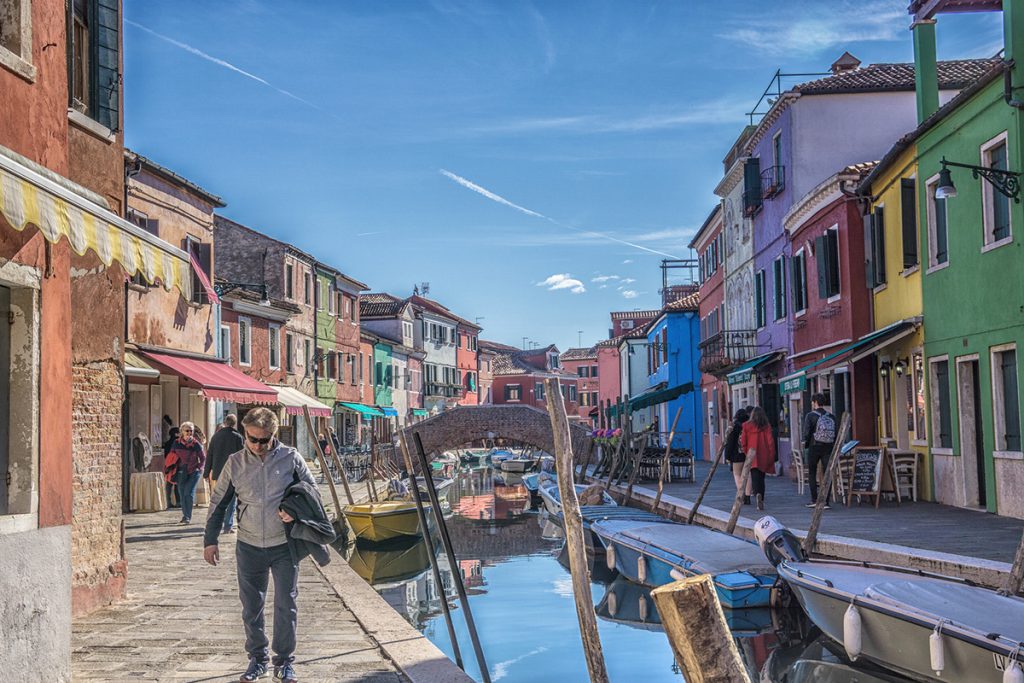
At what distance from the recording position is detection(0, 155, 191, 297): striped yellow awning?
193 inches

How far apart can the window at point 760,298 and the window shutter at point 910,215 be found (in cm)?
1077

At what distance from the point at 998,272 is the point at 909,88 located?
1122 cm

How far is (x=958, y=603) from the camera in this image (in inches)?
306

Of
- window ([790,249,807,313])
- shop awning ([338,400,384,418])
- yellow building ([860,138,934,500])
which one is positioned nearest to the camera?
yellow building ([860,138,934,500])

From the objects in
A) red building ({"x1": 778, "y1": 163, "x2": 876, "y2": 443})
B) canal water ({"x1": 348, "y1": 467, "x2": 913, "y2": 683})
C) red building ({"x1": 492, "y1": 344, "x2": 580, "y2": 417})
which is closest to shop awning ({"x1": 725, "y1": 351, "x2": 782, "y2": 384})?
red building ({"x1": 778, "y1": 163, "x2": 876, "y2": 443})

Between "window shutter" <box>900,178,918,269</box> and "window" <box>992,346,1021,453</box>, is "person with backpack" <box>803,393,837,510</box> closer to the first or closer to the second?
"window" <box>992,346,1021,453</box>

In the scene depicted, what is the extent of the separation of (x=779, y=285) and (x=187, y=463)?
49.6 ft

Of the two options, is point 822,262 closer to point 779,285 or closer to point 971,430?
point 779,285

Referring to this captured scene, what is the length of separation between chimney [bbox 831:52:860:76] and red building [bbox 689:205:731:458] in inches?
298

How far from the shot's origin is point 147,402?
21.5 meters

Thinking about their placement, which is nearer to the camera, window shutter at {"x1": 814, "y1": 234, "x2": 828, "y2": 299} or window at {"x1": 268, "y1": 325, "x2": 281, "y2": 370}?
window shutter at {"x1": 814, "y1": 234, "x2": 828, "y2": 299}

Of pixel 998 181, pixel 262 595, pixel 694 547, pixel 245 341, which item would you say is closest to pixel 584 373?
pixel 245 341

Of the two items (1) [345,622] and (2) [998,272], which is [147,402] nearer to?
(1) [345,622]

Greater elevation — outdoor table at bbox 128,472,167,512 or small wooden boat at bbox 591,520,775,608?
outdoor table at bbox 128,472,167,512
